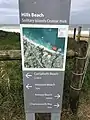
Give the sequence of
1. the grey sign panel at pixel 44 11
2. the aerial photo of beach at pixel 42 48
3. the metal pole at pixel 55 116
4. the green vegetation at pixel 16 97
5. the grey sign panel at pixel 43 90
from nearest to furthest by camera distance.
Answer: the grey sign panel at pixel 44 11, the aerial photo of beach at pixel 42 48, the grey sign panel at pixel 43 90, the metal pole at pixel 55 116, the green vegetation at pixel 16 97

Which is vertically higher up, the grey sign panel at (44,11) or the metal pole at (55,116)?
the grey sign panel at (44,11)

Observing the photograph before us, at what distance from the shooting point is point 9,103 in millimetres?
2953

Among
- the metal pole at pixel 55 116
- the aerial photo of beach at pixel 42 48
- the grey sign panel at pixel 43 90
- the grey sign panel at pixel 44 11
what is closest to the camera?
the grey sign panel at pixel 44 11

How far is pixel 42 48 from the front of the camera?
1.94m

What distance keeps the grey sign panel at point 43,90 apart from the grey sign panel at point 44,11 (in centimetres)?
46

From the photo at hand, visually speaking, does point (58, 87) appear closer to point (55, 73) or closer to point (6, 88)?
point (55, 73)

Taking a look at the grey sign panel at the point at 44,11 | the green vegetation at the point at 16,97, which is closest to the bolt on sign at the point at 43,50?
the grey sign panel at the point at 44,11

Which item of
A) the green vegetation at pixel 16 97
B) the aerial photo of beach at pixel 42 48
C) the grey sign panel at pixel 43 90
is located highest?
the aerial photo of beach at pixel 42 48

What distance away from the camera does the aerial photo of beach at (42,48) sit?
189 cm

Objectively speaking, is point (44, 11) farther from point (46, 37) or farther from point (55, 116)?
point (55, 116)

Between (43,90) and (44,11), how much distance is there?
71 cm

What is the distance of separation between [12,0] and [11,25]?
0.23 meters

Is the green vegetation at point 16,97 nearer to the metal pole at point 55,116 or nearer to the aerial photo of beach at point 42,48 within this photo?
the metal pole at point 55,116

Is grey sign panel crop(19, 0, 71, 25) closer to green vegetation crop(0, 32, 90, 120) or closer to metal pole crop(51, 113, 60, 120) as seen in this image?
metal pole crop(51, 113, 60, 120)
